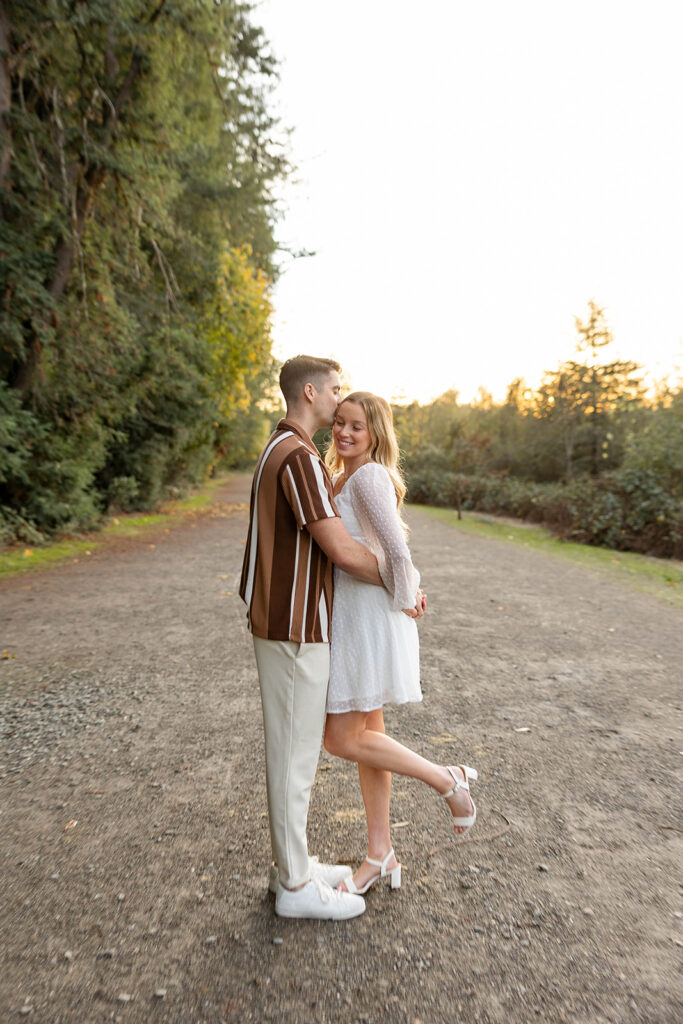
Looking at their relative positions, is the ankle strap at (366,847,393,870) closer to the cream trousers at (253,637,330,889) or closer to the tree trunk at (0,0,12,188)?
the cream trousers at (253,637,330,889)

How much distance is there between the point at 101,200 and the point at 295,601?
37.2 feet

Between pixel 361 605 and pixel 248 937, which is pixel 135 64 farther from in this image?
pixel 248 937

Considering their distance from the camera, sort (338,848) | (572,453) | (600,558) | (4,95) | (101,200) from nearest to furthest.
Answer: (338,848) < (4,95) < (101,200) < (600,558) < (572,453)

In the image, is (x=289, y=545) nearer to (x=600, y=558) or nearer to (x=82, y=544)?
(x=82, y=544)

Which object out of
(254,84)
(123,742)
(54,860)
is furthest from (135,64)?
(54,860)

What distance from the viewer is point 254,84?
42.9 feet

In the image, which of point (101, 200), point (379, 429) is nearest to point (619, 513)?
point (101, 200)

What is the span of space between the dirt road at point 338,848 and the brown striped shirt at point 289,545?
1125mm

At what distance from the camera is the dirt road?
206cm

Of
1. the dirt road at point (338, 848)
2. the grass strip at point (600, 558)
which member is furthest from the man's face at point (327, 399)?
the grass strip at point (600, 558)

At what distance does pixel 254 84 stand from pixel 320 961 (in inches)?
595

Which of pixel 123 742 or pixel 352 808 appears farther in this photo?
pixel 123 742

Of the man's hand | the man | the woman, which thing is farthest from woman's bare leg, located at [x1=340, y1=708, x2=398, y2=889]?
the man's hand

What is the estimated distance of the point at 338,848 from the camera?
2.87m
